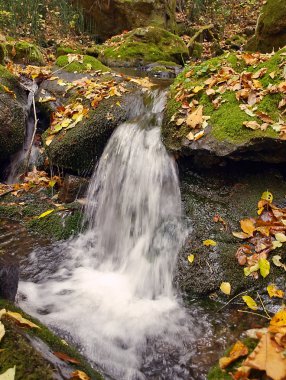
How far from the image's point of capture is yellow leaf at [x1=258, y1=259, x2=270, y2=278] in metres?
3.38

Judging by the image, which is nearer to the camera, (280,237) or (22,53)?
(280,237)

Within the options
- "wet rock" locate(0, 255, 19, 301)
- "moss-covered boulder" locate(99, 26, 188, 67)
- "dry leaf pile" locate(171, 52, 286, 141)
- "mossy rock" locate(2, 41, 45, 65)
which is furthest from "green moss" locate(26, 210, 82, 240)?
"moss-covered boulder" locate(99, 26, 188, 67)

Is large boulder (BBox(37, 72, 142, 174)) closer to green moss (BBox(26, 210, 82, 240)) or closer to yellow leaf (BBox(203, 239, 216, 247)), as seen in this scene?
green moss (BBox(26, 210, 82, 240))

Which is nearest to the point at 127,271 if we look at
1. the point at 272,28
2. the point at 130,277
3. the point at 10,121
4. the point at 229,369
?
the point at 130,277

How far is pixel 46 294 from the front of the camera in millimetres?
3613

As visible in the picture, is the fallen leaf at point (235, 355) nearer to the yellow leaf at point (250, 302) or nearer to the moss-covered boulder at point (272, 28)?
the yellow leaf at point (250, 302)

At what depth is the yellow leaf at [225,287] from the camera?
3373mm

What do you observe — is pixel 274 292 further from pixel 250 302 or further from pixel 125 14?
pixel 125 14

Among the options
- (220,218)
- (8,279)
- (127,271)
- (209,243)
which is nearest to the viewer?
(8,279)

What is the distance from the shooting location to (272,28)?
720cm

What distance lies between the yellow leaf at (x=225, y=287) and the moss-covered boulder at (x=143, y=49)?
32.8 feet

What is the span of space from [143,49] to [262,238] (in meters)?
10.5

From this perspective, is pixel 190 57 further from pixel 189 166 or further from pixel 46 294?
pixel 46 294

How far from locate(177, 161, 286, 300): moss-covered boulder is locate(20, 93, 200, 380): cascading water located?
0.18 meters
